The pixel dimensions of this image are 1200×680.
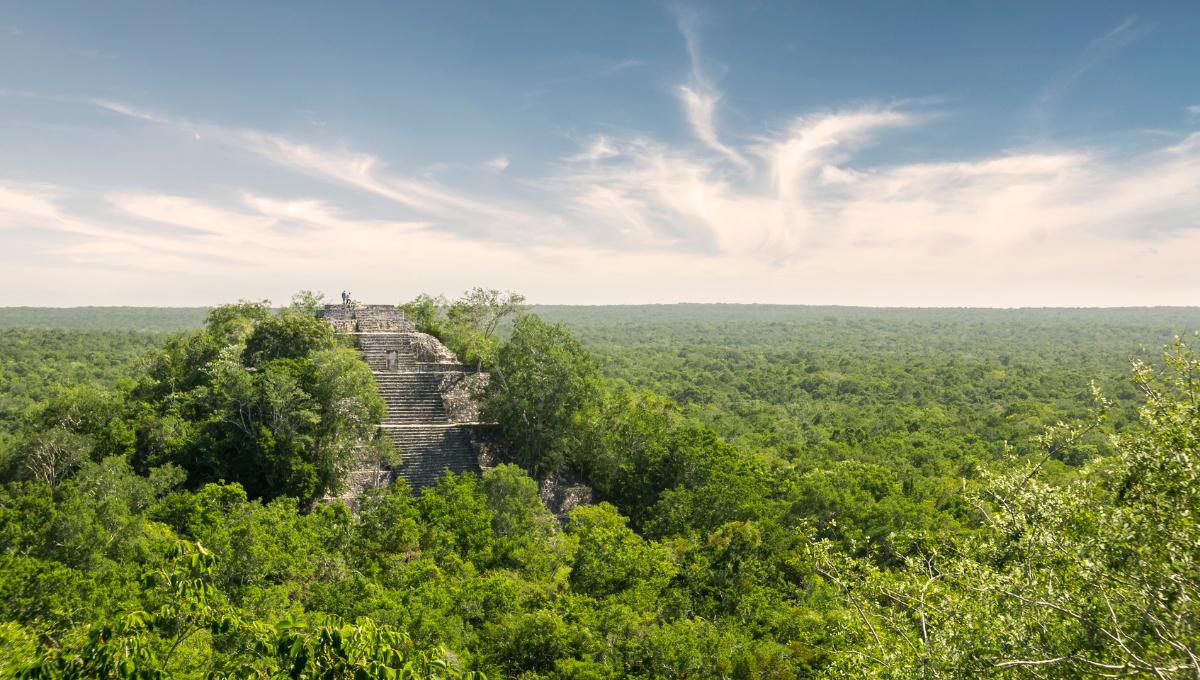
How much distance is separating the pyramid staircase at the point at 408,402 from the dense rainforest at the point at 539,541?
1340mm

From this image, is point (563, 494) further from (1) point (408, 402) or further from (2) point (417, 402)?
(1) point (408, 402)

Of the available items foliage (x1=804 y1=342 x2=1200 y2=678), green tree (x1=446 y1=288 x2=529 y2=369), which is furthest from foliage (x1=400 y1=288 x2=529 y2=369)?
foliage (x1=804 y1=342 x2=1200 y2=678)

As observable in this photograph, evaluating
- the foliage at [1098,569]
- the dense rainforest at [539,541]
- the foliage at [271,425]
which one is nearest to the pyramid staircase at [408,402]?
the dense rainforest at [539,541]

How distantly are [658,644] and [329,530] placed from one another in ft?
27.0

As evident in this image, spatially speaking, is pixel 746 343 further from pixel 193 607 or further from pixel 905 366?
pixel 193 607

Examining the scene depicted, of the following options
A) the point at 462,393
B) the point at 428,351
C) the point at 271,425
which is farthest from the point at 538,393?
the point at 428,351

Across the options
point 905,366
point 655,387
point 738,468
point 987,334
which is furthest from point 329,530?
point 987,334

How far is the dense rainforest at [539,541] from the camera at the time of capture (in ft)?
15.8

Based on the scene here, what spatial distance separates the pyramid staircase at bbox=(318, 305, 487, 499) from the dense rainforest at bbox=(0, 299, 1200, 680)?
1.34m

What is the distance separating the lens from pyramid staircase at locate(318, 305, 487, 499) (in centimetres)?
2048

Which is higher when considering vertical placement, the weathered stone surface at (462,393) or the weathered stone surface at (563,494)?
the weathered stone surface at (462,393)

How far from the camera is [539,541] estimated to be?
15852mm

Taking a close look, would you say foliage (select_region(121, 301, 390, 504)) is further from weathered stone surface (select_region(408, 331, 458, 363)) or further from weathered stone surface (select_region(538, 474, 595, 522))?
weathered stone surface (select_region(408, 331, 458, 363))

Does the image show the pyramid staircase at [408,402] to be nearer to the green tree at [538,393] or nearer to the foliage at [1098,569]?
the green tree at [538,393]
